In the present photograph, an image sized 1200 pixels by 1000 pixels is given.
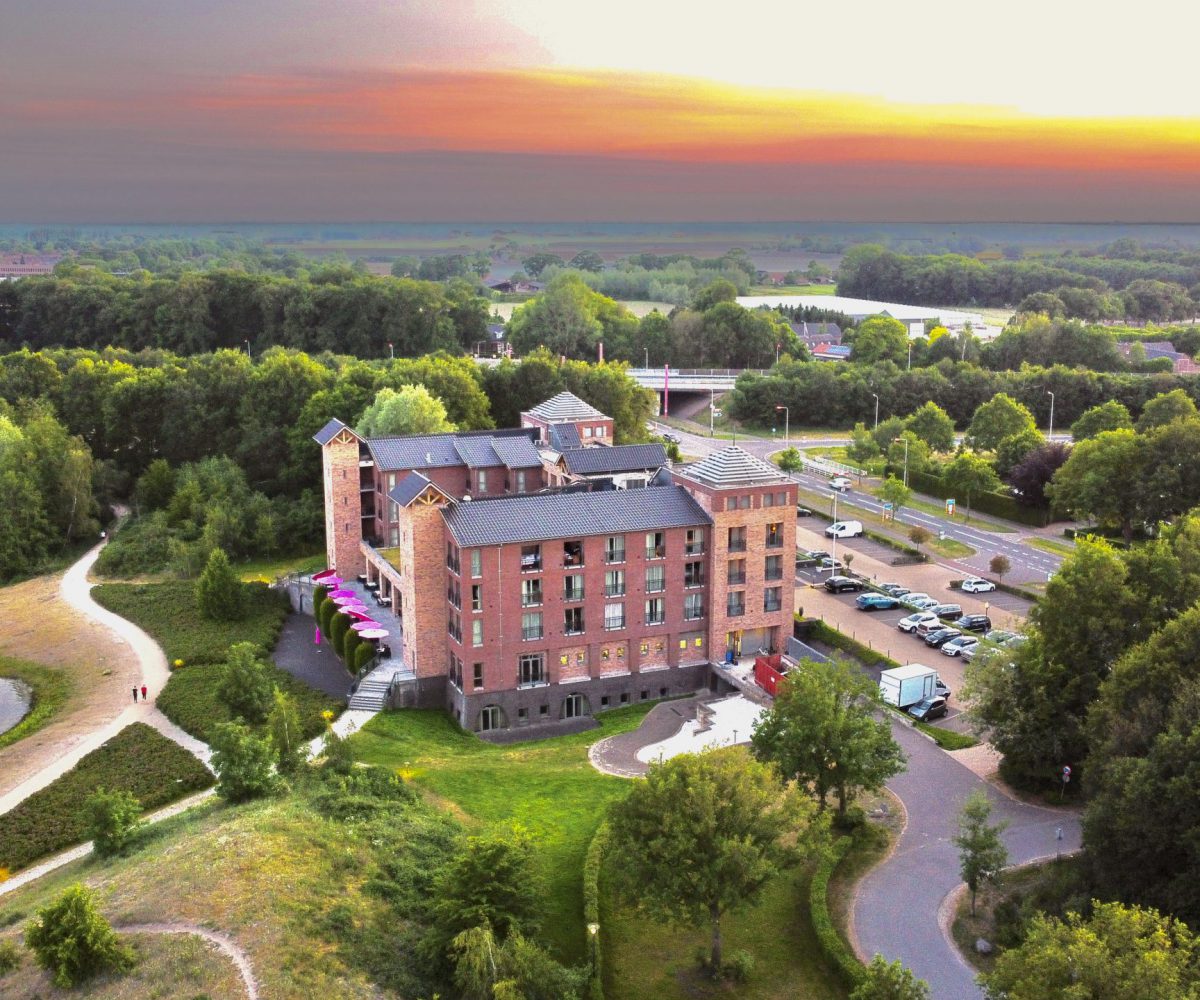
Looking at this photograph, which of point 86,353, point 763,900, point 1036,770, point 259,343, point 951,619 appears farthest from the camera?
point 259,343

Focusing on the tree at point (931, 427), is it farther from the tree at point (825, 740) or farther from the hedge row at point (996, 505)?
the tree at point (825, 740)

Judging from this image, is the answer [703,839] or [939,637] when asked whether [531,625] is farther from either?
[703,839]

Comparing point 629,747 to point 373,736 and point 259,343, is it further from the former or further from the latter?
point 259,343

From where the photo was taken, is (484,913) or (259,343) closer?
(484,913)

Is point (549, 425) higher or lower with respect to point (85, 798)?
higher

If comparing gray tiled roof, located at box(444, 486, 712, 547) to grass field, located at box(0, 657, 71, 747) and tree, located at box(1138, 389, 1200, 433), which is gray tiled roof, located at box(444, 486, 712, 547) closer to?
grass field, located at box(0, 657, 71, 747)

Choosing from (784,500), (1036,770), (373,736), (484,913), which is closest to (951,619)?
(784,500)
